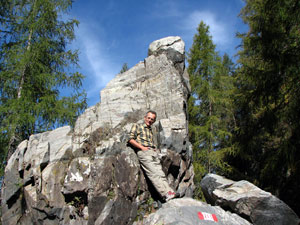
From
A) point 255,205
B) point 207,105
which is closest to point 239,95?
point 207,105

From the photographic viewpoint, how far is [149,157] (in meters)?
5.29

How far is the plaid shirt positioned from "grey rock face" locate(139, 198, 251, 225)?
152 cm

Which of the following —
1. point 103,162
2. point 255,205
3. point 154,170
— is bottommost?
point 255,205

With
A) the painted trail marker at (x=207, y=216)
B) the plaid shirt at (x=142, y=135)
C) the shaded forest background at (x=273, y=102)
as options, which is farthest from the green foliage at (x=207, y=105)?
the painted trail marker at (x=207, y=216)

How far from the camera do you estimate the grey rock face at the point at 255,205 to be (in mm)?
4883

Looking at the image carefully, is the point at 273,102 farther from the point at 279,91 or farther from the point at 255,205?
the point at 255,205

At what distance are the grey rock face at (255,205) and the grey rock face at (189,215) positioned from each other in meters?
0.29

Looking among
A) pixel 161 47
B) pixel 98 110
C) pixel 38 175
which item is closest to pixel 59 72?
pixel 98 110

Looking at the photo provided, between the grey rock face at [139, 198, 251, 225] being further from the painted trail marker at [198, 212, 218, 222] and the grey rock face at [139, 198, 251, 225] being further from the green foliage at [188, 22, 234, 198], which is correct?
the green foliage at [188, 22, 234, 198]

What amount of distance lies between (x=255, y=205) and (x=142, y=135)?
3.00 m

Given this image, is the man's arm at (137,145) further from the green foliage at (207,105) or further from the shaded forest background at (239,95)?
the green foliage at (207,105)

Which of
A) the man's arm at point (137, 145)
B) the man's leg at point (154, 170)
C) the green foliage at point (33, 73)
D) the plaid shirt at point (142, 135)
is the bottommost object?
the man's leg at point (154, 170)

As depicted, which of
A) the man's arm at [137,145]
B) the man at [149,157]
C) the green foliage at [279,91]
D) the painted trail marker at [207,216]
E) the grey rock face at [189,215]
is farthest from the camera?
the green foliage at [279,91]

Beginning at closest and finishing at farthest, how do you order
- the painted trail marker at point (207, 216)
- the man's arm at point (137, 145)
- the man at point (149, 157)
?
the painted trail marker at point (207, 216), the man at point (149, 157), the man's arm at point (137, 145)
